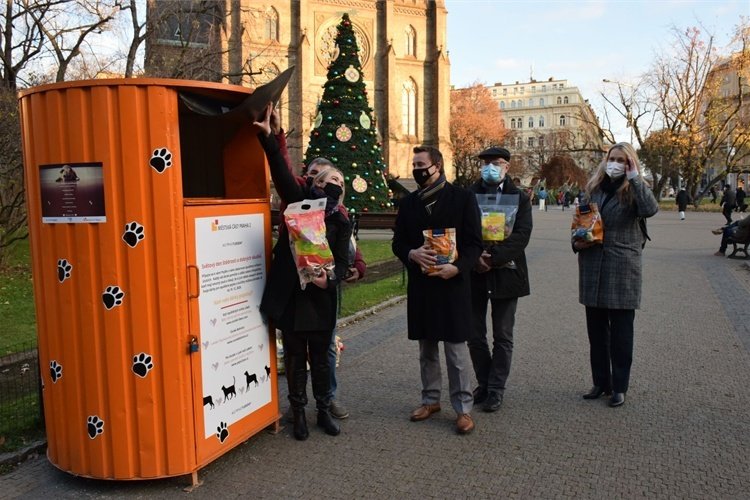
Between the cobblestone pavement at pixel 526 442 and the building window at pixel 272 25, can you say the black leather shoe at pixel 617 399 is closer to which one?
the cobblestone pavement at pixel 526 442

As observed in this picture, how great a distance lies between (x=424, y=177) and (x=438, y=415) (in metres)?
1.96

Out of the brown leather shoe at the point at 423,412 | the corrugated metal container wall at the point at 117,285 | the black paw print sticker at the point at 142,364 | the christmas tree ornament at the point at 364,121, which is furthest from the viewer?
the christmas tree ornament at the point at 364,121

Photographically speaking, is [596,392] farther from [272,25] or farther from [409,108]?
[409,108]

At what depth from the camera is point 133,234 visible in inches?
136

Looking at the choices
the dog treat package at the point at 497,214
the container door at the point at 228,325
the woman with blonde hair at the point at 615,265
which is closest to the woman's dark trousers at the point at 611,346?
the woman with blonde hair at the point at 615,265

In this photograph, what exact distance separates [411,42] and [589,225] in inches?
2101

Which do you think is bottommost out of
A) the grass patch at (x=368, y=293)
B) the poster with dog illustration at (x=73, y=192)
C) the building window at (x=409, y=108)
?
the grass patch at (x=368, y=293)

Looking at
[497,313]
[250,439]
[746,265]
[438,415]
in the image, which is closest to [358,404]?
[438,415]

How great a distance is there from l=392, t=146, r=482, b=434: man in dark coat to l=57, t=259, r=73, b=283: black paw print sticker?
2297 mm

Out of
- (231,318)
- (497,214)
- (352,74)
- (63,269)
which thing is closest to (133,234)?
(63,269)

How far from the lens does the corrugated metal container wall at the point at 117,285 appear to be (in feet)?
A: 11.3

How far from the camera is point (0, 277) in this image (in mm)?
11641

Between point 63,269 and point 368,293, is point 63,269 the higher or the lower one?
the higher one

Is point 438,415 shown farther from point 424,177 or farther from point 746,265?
point 746,265
